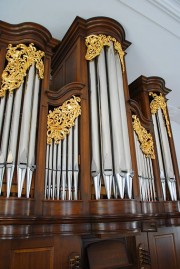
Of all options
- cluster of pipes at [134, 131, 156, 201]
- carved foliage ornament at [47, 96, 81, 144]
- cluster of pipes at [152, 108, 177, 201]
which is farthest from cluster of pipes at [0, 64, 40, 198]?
cluster of pipes at [152, 108, 177, 201]

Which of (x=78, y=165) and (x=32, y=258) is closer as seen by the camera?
(x=32, y=258)

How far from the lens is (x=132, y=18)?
342cm

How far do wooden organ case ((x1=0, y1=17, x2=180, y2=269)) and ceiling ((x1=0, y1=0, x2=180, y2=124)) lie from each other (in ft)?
1.26

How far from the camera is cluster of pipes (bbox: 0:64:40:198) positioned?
2014 millimetres

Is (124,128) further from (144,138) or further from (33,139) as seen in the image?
(33,139)

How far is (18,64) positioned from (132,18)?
196 cm

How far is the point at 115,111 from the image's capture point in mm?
2580

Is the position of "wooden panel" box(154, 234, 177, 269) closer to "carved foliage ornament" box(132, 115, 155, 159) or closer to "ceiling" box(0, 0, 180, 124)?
"carved foliage ornament" box(132, 115, 155, 159)

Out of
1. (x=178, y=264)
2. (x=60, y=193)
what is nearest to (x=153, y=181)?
(x=178, y=264)

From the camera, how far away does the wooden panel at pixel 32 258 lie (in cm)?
192

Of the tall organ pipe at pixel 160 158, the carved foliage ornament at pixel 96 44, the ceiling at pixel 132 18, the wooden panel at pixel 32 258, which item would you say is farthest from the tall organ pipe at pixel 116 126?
the tall organ pipe at pixel 160 158

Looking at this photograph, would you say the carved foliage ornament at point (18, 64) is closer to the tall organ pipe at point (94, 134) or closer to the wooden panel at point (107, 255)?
the tall organ pipe at point (94, 134)

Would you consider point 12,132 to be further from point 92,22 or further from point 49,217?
point 92,22

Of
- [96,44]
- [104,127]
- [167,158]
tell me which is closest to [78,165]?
[104,127]
